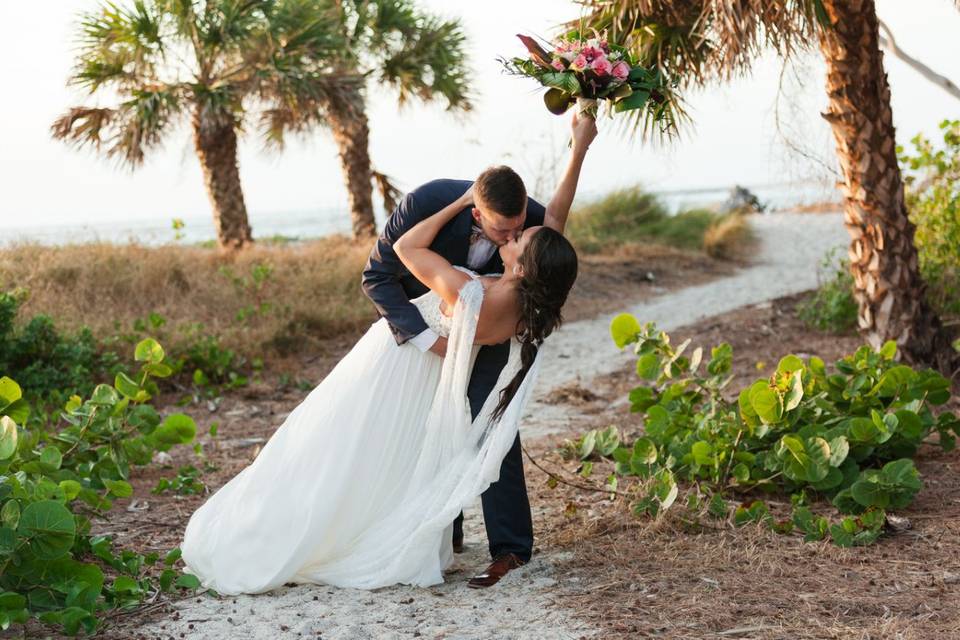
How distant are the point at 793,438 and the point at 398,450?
192 centimetres

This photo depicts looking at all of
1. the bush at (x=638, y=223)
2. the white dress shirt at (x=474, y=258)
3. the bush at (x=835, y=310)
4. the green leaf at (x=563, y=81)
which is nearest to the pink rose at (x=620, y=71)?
the green leaf at (x=563, y=81)

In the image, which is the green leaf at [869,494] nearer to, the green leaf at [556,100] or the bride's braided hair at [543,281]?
the bride's braided hair at [543,281]

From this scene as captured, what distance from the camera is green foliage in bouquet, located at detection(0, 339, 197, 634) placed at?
3.30 meters

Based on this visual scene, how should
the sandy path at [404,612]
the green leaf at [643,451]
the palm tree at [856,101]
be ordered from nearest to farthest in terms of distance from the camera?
the sandy path at [404,612], the green leaf at [643,451], the palm tree at [856,101]

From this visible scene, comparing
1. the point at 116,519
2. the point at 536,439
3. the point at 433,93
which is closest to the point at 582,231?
the point at 433,93

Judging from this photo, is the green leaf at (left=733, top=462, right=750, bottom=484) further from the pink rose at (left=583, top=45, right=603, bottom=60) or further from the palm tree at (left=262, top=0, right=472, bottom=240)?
the palm tree at (left=262, top=0, right=472, bottom=240)

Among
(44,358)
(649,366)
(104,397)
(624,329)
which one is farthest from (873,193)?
(44,358)

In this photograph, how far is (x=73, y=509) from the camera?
489 centimetres

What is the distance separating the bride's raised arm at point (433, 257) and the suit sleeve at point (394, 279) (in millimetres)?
163

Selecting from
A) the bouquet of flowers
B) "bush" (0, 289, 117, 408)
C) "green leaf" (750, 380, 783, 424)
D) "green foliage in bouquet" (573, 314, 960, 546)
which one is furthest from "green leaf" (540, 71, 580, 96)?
"bush" (0, 289, 117, 408)

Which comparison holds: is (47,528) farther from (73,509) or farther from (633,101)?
(633,101)

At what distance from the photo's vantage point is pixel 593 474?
18.8ft

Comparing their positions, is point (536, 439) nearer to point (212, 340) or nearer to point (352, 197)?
point (212, 340)

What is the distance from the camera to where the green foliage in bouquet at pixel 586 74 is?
4.10m
